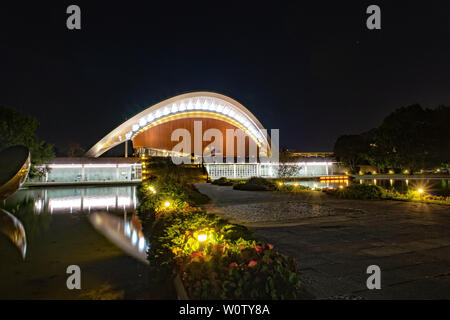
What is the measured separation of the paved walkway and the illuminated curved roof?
104ft

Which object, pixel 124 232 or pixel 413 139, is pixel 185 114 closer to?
pixel 413 139

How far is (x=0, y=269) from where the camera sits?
4.90 metres

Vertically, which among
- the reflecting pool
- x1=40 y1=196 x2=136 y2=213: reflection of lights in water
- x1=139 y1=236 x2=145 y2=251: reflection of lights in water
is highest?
the reflecting pool

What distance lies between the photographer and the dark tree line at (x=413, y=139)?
121 ft

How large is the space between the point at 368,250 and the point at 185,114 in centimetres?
3982

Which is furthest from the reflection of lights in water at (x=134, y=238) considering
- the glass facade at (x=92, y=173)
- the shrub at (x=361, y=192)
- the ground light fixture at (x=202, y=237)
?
the glass facade at (x=92, y=173)

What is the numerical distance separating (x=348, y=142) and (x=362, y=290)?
179ft

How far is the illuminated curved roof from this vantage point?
123 feet

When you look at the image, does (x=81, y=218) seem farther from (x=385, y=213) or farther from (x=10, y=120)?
(x=10, y=120)

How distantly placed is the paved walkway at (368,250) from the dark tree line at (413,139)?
33610 millimetres

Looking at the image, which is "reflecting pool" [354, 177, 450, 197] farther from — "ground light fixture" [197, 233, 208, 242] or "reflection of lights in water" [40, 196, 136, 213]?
"ground light fixture" [197, 233, 208, 242]

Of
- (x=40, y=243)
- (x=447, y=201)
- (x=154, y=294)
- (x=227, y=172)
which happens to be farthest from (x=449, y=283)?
(x=227, y=172)

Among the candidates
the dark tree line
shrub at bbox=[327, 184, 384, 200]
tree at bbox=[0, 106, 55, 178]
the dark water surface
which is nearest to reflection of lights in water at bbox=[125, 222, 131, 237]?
the dark water surface

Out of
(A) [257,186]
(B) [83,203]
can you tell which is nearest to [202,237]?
(B) [83,203]
